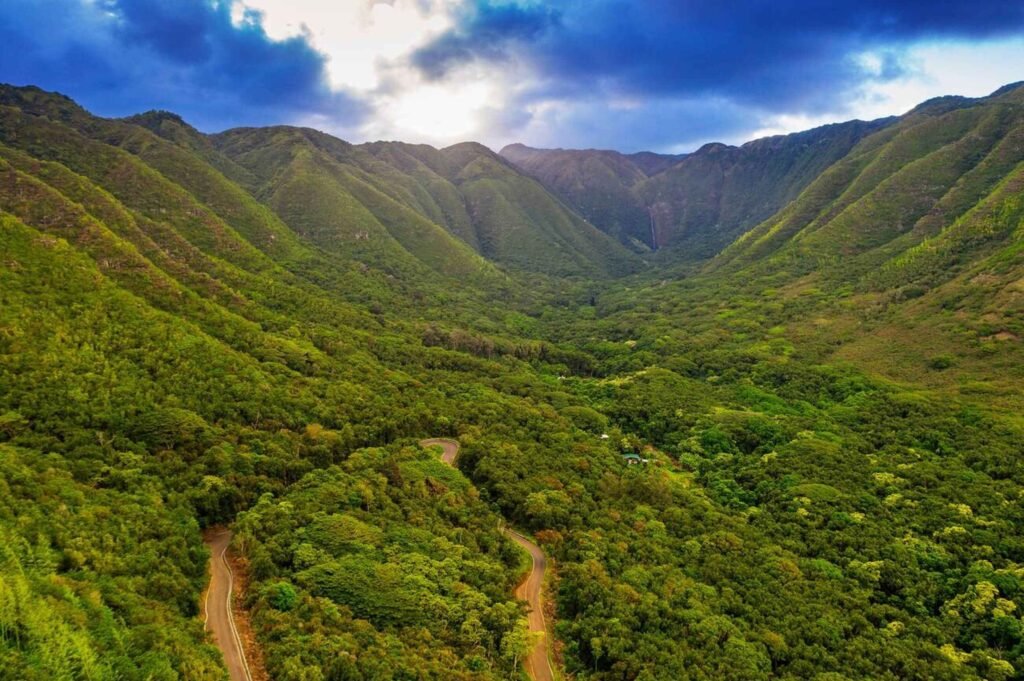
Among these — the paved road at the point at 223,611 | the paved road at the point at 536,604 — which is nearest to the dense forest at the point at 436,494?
the paved road at the point at 536,604

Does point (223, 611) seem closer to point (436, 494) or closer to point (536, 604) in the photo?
point (436, 494)

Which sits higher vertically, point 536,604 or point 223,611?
point 223,611

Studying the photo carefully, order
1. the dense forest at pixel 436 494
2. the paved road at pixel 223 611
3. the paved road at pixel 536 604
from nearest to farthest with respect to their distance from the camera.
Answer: the paved road at pixel 223 611, the dense forest at pixel 436 494, the paved road at pixel 536 604

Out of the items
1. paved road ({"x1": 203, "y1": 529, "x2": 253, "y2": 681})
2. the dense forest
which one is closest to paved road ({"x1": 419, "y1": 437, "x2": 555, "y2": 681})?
the dense forest

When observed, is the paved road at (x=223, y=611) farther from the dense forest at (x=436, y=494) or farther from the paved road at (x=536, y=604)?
the paved road at (x=536, y=604)

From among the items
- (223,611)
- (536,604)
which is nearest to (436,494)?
(536,604)

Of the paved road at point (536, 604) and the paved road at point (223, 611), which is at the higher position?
the paved road at point (223, 611)

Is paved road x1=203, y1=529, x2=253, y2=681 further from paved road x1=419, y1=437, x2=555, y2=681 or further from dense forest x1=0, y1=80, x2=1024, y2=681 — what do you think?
paved road x1=419, y1=437, x2=555, y2=681
